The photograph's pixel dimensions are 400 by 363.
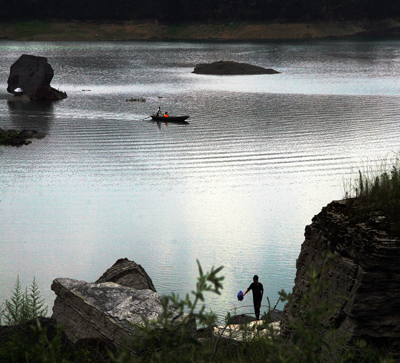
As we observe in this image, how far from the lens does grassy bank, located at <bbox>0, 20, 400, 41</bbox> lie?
164 m

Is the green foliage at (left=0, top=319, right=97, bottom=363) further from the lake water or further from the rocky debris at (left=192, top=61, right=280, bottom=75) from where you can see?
the rocky debris at (left=192, top=61, right=280, bottom=75)

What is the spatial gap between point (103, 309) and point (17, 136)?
2953cm

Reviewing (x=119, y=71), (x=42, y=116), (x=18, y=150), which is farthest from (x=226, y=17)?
(x=18, y=150)

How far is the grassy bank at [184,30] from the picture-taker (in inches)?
6447

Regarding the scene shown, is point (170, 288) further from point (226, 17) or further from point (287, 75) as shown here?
point (226, 17)

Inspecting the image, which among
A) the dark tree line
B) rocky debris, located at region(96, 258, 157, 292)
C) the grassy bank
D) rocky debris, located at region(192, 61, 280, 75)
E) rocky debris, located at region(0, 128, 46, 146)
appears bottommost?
rocky debris, located at region(96, 258, 157, 292)

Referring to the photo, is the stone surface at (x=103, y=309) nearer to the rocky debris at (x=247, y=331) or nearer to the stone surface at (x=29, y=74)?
the rocky debris at (x=247, y=331)

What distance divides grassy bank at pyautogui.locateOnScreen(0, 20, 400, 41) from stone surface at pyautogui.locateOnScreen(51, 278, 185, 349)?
158 m

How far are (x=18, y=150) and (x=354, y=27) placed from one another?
15772cm

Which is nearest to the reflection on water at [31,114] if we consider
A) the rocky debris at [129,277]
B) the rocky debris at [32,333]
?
the rocky debris at [129,277]

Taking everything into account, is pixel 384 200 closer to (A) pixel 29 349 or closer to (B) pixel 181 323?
(A) pixel 29 349

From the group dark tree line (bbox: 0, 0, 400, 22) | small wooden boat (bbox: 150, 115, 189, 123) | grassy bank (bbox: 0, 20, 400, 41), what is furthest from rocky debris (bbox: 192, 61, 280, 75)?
dark tree line (bbox: 0, 0, 400, 22)

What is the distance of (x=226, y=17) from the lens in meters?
176

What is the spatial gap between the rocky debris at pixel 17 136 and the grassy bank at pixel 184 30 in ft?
420
